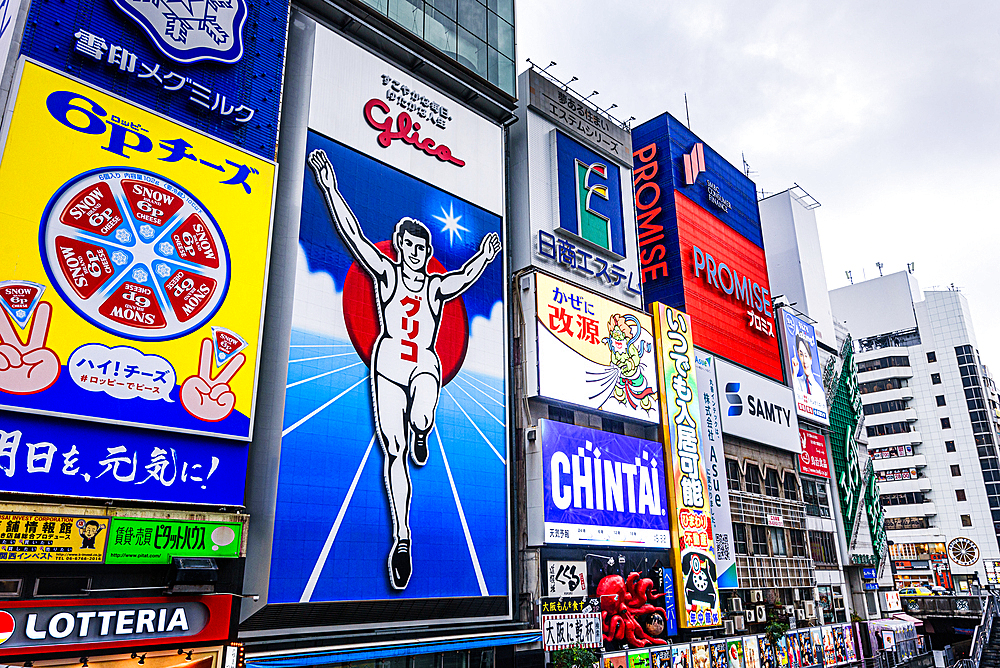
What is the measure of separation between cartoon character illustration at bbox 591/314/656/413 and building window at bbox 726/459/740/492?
926cm

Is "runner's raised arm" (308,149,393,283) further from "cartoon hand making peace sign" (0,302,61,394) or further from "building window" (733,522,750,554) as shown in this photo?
"building window" (733,522,750,554)

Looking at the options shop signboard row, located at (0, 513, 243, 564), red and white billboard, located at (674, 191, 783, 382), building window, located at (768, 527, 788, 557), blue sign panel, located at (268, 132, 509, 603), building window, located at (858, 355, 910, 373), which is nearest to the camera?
shop signboard row, located at (0, 513, 243, 564)

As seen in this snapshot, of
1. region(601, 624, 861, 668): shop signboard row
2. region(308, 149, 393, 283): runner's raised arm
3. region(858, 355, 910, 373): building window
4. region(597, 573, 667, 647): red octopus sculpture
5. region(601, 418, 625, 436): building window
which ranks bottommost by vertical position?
Result: region(601, 624, 861, 668): shop signboard row

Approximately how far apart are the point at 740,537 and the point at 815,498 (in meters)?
12.7

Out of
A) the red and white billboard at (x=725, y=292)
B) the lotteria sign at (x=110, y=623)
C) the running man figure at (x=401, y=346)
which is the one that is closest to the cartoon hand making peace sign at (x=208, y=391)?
the lotteria sign at (x=110, y=623)

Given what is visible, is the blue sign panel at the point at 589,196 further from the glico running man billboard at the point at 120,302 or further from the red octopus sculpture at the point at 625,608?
the glico running man billboard at the point at 120,302

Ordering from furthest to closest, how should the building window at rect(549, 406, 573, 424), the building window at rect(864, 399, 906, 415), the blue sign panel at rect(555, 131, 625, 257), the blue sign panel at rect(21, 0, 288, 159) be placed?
the building window at rect(864, 399, 906, 415)
the blue sign panel at rect(555, 131, 625, 257)
the building window at rect(549, 406, 573, 424)
the blue sign panel at rect(21, 0, 288, 159)

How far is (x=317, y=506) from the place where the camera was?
23.2 meters

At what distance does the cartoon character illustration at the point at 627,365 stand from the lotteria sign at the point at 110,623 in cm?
2010

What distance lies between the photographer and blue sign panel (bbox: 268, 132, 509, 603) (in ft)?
76.9

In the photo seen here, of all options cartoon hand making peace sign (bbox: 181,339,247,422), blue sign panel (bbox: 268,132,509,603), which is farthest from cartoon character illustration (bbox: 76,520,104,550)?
blue sign panel (bbox: 268,132,509,603)

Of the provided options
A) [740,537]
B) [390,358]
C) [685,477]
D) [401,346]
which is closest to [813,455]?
[740,537]

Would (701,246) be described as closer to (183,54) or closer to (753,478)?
(753,478)

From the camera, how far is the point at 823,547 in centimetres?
5081
